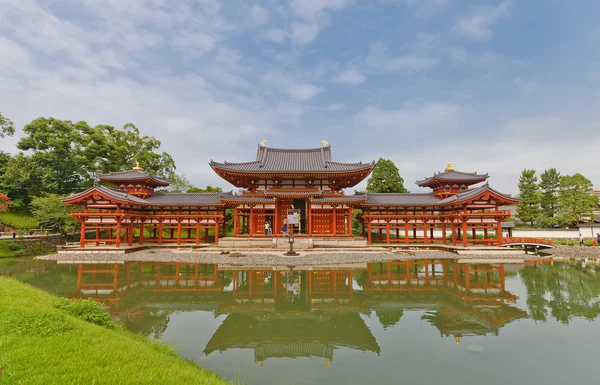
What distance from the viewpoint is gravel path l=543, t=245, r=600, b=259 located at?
943 inches

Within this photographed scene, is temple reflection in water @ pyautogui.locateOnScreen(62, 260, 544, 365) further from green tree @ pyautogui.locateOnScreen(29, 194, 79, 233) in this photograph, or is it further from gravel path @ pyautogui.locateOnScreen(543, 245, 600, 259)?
green tree @ pyautogui.locateOnScreen(29, 194, 79, 233)

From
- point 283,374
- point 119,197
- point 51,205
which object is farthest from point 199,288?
point 51,205

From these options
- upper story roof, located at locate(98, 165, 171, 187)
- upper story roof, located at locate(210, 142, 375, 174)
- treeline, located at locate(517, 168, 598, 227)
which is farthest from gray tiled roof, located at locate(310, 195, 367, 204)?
treeline, located at locate(517, 168, 598, 227)

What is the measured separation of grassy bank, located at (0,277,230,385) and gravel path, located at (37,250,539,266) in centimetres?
1262

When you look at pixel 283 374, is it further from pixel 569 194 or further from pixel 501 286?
pixel 569 194

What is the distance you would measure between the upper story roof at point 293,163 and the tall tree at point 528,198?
27976mm

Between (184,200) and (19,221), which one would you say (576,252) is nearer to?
(184,200)

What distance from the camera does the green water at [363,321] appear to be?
5.60m

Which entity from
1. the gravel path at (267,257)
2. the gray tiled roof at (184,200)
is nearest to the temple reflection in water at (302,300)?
the gravel path at (267,257)

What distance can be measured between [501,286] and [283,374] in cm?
1199

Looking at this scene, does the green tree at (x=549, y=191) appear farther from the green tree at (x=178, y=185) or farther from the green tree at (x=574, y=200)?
the green tree at (x=178, y=185)

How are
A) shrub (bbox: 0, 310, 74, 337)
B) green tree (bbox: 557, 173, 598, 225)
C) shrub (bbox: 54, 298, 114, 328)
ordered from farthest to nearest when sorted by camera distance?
1. green tree (bbox: 557, 173, 598, 225)
2. shrub (bbox: 54, 298, 114, 328)
3. shrub (bbox: 0, 310, 74, 337)

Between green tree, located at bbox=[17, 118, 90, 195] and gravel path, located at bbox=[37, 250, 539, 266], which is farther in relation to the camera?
green tree, located at bbox=[17, 118, 90, 195]

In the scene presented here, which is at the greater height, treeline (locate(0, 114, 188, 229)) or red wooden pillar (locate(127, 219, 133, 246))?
treeline (locate(0, 114, 188, 229))
